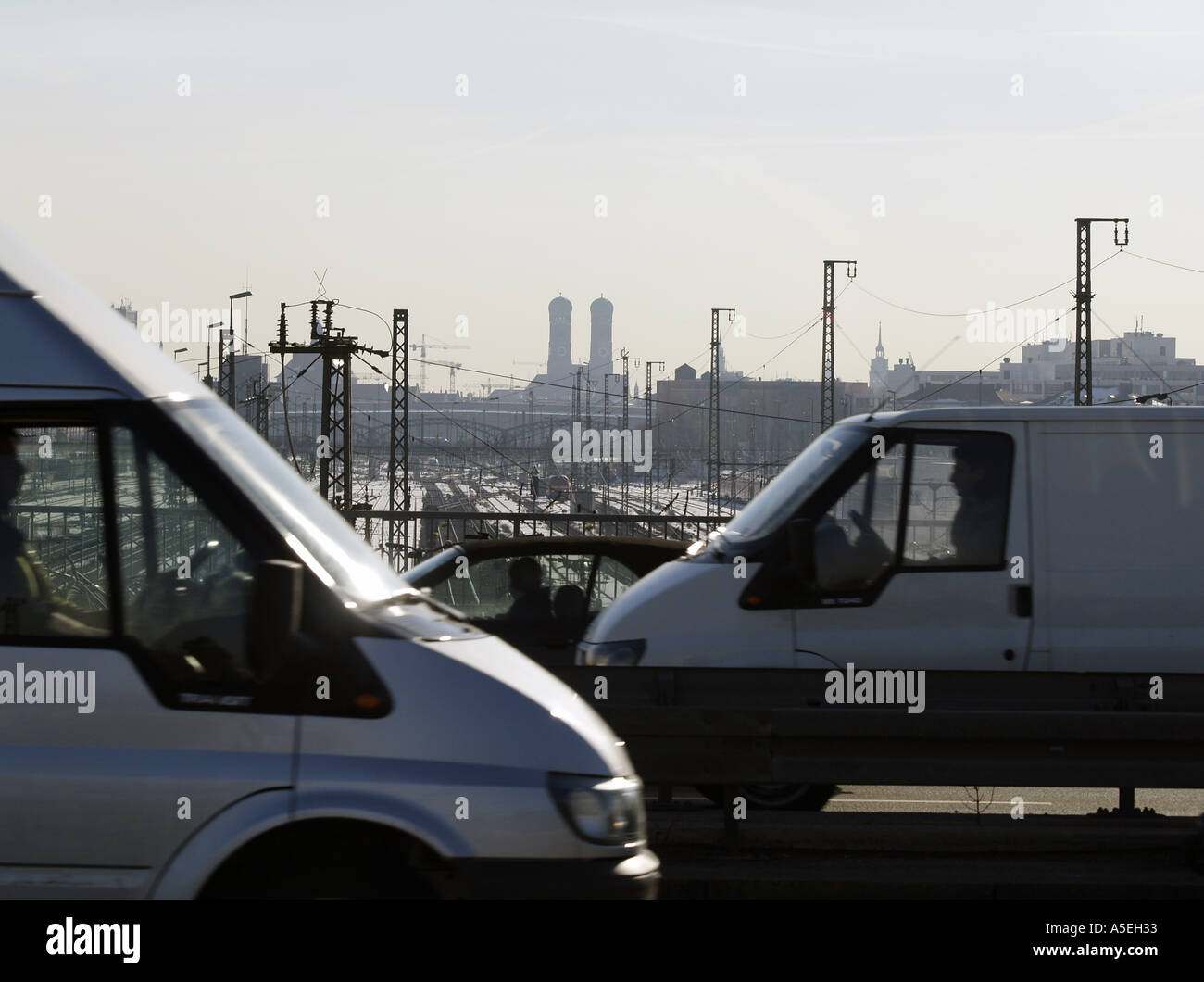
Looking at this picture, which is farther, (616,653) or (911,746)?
(616,653)

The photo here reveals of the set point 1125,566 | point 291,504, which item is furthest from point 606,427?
point 291,504

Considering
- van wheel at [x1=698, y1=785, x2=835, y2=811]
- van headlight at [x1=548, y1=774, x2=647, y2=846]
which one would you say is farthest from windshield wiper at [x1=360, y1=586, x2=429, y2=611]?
van wheel at [x1=698, y1=785, x2=835, y2=811]

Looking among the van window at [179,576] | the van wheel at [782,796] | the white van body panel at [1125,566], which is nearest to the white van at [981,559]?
the white van body panel at [1125,566]

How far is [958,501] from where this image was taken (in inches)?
289

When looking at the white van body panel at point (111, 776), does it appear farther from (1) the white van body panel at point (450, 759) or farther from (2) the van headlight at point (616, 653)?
(2) the van headlight at point (616, 653)

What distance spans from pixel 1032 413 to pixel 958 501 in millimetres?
588

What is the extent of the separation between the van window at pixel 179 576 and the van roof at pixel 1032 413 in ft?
14.3

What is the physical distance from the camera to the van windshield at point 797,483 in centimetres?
745

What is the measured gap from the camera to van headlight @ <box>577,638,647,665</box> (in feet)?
24.5

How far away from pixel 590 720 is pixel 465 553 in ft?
20.5

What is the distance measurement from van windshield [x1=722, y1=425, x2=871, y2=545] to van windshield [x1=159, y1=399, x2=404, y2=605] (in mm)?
3364

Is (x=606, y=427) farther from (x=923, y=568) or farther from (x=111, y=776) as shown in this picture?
(x=111, y=776)

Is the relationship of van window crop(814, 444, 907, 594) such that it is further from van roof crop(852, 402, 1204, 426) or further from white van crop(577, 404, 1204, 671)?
van roof crop(852, 402, 1204, 426)
